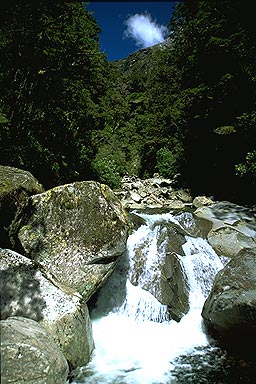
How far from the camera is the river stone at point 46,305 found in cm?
525

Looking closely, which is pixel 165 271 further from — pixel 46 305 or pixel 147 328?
pixel 46 305

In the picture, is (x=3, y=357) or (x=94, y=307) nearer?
(x=3, y=357)

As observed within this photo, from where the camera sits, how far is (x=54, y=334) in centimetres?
513

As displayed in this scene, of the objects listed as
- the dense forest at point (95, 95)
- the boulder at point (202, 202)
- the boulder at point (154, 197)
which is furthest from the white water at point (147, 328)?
the boulder at point (202, 202)

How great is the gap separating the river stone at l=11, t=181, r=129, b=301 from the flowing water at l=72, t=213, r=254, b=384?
1.27 meters

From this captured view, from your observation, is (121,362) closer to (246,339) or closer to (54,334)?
(54,334)

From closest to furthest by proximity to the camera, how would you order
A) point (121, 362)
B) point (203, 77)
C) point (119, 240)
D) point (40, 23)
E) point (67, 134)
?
point (121, 362) → point (119, 240) → point (40, 23) → point (67, 134) → point (203, 77)

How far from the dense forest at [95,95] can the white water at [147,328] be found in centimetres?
531

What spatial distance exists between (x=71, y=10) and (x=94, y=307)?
10002 mm

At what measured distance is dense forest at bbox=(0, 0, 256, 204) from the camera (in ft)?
35.1

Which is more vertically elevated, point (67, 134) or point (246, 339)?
point (67, 134)

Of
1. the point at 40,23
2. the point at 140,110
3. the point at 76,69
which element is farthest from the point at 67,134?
the point at 140,110

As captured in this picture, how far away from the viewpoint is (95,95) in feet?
58.0

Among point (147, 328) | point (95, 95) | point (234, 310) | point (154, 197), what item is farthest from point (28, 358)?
point (95, 95)
